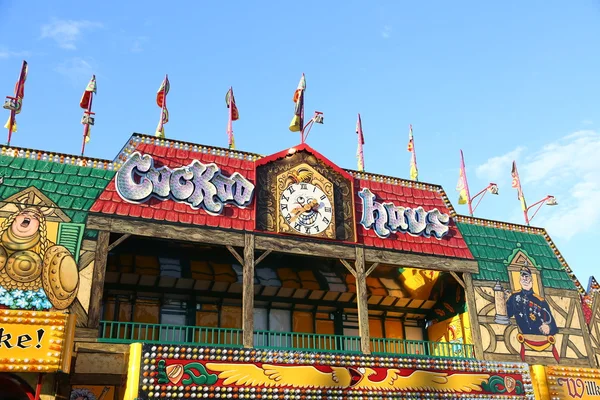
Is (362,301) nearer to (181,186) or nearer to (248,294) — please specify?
(248,294)

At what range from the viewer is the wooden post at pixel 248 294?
58.4 feet

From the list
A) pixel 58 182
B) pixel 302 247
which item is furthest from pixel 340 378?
pixel 58 182

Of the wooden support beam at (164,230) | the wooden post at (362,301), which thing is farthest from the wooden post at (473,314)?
the wooden support beam at (164,230)

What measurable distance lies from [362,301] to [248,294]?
3.82m

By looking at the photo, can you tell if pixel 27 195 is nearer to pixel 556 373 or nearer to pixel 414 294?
pixel 414 294

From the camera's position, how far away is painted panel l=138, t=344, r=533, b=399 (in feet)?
52.5

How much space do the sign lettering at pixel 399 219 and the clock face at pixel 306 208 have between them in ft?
4.83

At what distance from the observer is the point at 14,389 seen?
52.7 ft

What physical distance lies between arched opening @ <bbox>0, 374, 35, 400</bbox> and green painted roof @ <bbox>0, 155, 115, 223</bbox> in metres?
4.37

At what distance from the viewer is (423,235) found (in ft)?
72.5

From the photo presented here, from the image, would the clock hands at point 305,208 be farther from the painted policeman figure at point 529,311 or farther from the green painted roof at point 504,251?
the painted policeman figure at point 529,311

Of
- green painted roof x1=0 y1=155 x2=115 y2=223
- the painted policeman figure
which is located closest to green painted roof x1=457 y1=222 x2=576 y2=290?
the painted policeman figure

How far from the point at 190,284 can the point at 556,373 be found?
42.3ft

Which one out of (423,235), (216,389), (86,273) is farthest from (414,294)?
(86,273)
